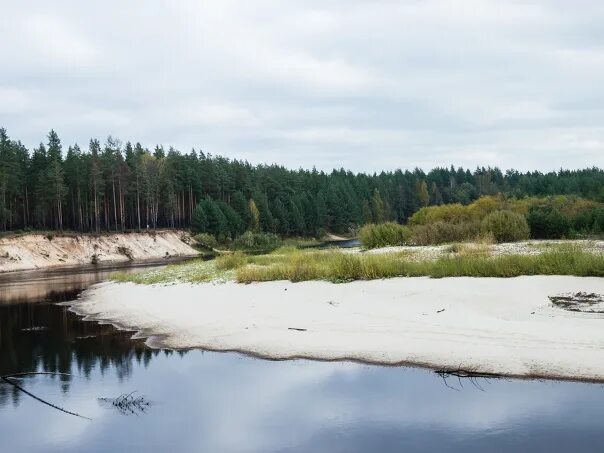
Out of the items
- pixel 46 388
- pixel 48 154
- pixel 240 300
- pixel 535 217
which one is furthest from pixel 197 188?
pixel 46 388

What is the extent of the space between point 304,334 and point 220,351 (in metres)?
2.10

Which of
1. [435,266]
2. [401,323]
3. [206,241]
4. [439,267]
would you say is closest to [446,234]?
[435,266]

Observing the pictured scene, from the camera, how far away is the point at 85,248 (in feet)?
237

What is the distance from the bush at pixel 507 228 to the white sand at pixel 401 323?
12172 mm

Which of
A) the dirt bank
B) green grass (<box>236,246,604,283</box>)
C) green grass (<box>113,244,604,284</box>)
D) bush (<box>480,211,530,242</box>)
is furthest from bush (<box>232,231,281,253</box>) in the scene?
green grass (<box>236,246,604,283</box>)

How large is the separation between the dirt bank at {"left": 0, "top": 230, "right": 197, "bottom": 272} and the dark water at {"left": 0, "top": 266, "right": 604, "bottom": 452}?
5451cm

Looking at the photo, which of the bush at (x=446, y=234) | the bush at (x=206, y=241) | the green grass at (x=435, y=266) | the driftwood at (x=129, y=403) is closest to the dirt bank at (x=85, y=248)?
the bush at (x=206, y=241)

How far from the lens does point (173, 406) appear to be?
32.0 feet

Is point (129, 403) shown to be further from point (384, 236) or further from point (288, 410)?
point (384, 236)

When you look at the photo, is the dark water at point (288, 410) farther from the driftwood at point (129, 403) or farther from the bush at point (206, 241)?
the bush at point (206, 241)

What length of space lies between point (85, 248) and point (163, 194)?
24.8 metres

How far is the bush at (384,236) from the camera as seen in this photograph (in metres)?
30.9

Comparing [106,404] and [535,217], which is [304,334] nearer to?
[106,404]

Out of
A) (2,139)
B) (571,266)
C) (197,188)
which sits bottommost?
(571,266)
